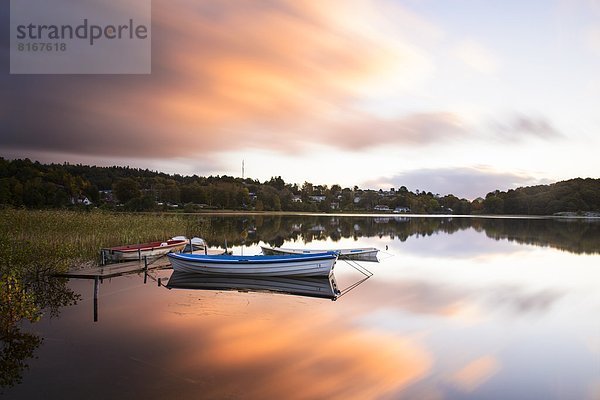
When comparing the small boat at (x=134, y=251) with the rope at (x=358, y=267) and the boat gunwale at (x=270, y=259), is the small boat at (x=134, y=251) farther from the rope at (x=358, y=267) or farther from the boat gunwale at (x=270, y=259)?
the rope at (x=358, y=267)

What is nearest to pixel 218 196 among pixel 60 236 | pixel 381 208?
pixel 381 208

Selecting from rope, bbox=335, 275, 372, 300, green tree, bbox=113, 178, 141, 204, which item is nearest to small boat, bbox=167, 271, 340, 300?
rope, bbox=335, 275, 372, 300

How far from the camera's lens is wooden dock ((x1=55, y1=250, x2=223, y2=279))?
18.0 meters

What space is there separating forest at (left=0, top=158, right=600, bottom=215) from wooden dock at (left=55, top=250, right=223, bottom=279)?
43.4 meters

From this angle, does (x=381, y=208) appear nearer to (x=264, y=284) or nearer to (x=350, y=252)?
(x=350, y=252)

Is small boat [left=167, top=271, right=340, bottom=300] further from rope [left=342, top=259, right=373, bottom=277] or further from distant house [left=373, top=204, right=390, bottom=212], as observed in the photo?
distant house [left=373, top=204, right=390, bottom=212]

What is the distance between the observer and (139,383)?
871cm

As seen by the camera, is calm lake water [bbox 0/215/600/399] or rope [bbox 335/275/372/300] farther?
rope [bbox 335/275/372/300]

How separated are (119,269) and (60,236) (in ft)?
21.0

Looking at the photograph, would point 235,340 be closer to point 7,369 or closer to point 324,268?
point 7,369

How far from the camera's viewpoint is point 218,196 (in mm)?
117188

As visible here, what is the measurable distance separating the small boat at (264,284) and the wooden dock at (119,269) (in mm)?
1815

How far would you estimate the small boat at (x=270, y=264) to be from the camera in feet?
64.3

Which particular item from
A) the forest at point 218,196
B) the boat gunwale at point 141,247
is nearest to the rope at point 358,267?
the boat gunwale at point 141,247
